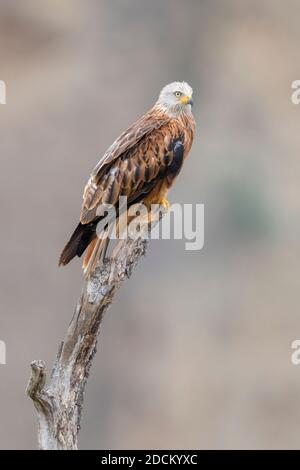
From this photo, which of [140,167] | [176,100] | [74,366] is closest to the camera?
A: [74,366]

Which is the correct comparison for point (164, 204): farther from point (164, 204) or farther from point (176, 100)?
point (176, 100)

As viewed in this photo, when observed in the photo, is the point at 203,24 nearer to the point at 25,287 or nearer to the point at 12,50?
the point at 12,50

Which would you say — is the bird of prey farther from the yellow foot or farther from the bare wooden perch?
the bare wooden perch

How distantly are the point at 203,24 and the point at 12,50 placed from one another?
8.61ft

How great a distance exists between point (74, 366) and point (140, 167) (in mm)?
1302

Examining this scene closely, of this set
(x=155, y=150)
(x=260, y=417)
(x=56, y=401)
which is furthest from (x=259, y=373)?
(x=56, y=401)

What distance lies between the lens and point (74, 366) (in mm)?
4457

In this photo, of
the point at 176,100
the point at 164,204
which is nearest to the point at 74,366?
the point at 164,204

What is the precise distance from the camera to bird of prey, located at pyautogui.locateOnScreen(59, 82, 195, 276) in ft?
16.2

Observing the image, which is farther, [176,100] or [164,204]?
[176,100]

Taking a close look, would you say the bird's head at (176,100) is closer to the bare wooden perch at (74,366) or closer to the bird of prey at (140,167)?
the bird of prey at (140,167)

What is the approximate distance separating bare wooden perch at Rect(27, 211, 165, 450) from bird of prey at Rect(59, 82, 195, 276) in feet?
1.16

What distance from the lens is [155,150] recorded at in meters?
5.29

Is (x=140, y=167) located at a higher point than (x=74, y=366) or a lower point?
higher
